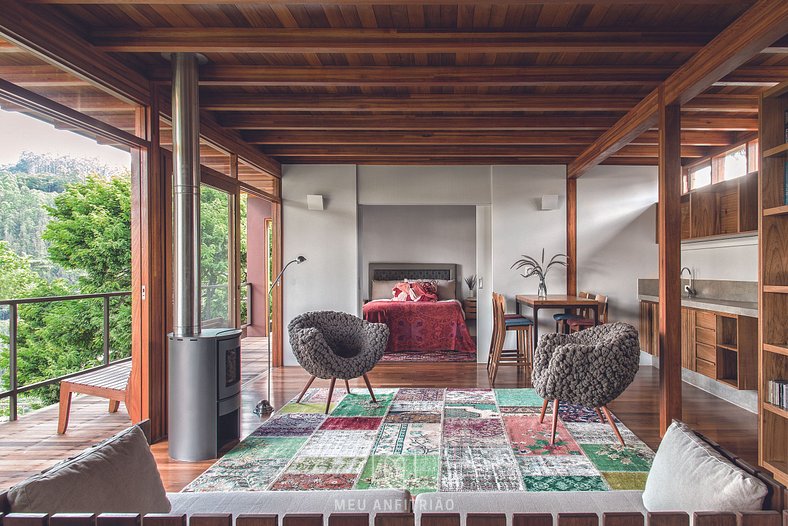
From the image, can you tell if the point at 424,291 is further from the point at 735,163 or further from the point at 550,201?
the point at 735,163

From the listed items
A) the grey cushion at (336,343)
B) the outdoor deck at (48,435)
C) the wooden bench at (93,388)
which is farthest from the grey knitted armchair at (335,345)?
the outdoor deck at (48,435)

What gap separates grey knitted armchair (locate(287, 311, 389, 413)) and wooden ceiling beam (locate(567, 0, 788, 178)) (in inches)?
110

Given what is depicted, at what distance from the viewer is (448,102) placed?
411cm

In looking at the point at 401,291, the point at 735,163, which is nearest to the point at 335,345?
the point at 401,291

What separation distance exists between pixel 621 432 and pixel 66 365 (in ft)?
19.6

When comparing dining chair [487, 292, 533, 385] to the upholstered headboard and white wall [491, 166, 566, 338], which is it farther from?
the upholstered headboard

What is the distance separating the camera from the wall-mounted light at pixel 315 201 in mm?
6211

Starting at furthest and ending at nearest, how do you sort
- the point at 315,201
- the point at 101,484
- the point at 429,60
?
1. the point at 315,201
2. the point at 429,60
3. the point at 101,484

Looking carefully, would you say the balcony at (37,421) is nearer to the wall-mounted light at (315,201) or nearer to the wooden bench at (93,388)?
the wooden bench at (93,388)

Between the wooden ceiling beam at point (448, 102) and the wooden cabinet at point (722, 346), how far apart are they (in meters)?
1.84

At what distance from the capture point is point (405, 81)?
352 cm

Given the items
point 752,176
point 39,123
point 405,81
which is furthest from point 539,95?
point 39,123

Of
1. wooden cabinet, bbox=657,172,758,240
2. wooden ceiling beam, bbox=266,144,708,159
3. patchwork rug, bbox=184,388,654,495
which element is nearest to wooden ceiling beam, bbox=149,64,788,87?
wooden cabinet, bbox=657,172,758,240

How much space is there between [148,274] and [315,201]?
3008 millimetres
